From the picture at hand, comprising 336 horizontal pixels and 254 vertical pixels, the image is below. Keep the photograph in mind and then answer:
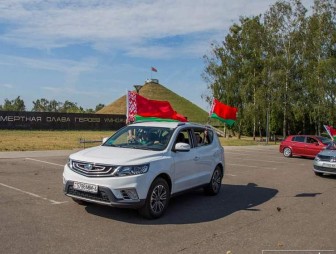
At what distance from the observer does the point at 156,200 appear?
303 inches

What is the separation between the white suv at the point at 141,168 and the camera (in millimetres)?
7156

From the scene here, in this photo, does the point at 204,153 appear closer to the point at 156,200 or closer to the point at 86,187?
the point at 156,200

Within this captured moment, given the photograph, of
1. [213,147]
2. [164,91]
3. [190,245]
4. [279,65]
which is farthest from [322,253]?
[164,91]

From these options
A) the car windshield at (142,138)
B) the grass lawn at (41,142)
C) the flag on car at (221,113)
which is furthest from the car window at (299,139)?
the car windshield at (142,138)

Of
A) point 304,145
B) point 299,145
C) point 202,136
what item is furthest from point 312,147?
point 202,136

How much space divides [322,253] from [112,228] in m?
3.21

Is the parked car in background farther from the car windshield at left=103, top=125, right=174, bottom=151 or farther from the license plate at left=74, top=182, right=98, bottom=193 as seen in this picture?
the license plate at left=74, top=182, right=98, bottom=193

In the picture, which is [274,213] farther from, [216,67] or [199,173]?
[216,67]

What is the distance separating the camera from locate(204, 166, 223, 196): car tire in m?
10.2

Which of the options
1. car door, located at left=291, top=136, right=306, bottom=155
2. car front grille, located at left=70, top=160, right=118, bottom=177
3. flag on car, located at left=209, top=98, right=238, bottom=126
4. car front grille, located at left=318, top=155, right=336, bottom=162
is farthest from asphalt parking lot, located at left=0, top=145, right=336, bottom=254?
flag on car, located at left=209, top=98, right=238, bottom=126

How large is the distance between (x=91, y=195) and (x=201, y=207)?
265cm

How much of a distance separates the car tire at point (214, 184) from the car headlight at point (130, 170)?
3156 millimetres

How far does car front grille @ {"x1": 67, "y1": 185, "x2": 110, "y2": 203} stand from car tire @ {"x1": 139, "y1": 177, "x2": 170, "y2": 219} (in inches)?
27.6

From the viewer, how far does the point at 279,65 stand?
137 feet
